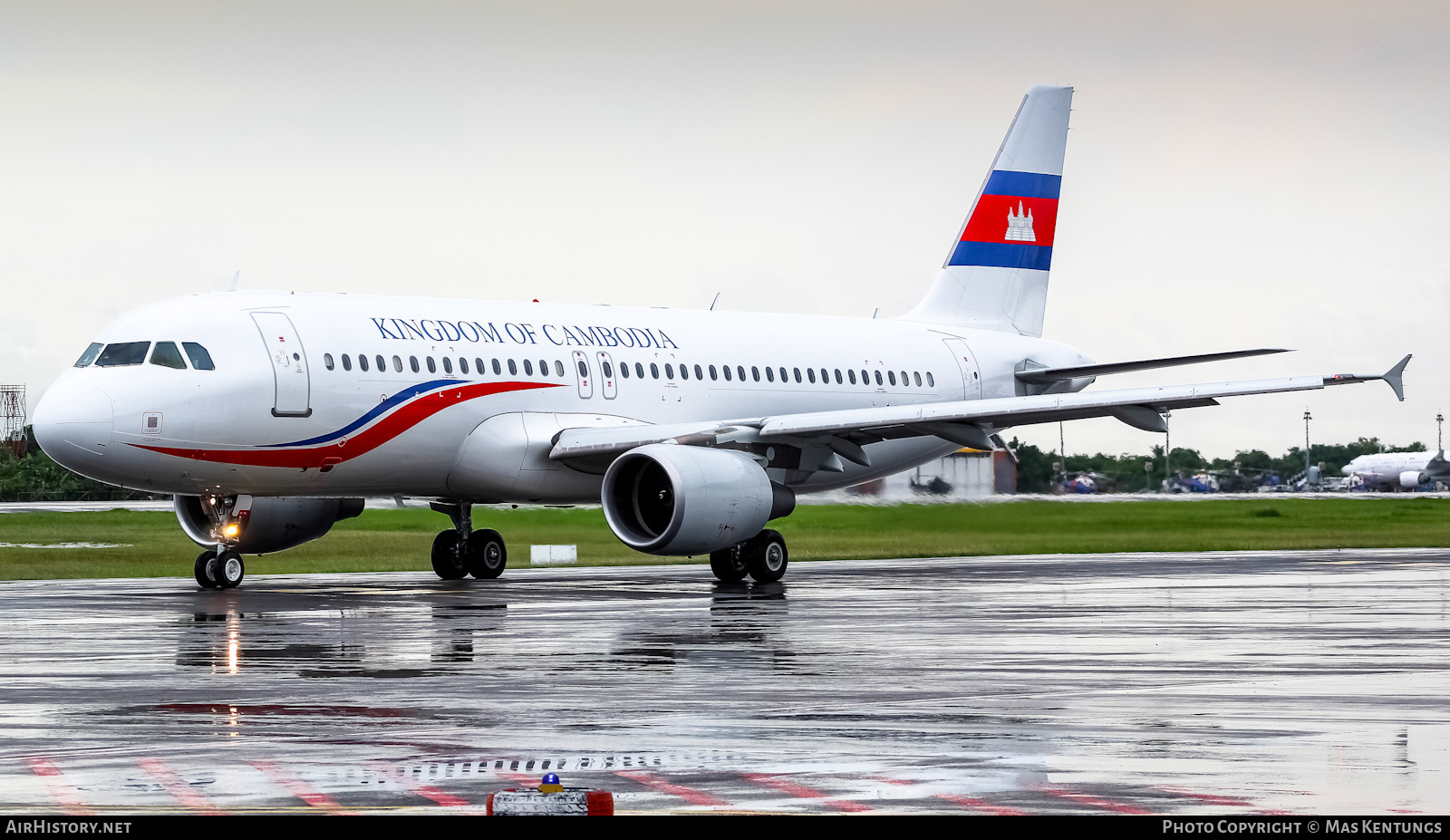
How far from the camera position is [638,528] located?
2480 centimetres

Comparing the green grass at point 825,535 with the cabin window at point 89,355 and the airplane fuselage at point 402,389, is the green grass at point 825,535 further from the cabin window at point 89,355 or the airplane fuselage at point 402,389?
the cabin window at point 89,355

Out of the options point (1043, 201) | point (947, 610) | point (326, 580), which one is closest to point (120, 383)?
point (326, 580)

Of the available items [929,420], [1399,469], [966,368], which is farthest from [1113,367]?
[1399,469]

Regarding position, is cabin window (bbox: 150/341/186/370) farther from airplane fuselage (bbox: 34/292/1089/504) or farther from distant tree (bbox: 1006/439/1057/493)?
distant tree (bbox: 1006/439/1057/493)

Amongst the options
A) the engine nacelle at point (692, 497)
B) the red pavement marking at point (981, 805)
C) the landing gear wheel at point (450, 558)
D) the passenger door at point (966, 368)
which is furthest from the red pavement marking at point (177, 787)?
the passenger door at point (966, 368)

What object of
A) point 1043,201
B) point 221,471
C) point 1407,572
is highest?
point 1043,201

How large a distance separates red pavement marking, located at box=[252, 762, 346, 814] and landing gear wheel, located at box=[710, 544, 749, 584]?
1740cm

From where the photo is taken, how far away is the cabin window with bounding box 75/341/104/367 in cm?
2439

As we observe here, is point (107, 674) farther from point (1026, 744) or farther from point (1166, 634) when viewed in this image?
point (1166, 634)

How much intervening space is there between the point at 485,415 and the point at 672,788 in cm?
1887

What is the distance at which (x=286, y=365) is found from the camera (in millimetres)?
24484

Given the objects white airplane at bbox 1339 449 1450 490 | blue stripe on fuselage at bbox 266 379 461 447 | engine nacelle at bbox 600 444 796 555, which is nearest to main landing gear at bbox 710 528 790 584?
engine nacelle at bbox 600 444 796 555

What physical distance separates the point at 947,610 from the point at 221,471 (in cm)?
982

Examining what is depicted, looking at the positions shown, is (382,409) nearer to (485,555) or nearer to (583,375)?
(583,375)
